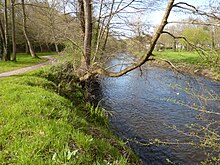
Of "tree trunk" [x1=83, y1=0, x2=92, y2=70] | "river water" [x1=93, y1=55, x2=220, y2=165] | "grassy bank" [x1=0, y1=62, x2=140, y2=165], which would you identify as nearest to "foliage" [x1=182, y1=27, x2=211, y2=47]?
"river water" [x1=93, y1=55, x2=220, y2=165]

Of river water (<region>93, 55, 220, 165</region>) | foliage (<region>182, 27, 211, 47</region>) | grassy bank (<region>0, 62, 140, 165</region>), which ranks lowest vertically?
river water (<region>93, 55, 220, 165</region>)

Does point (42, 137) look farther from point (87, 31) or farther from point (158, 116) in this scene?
point (87, 31)

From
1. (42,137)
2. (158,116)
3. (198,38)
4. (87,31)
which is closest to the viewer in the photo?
(42,137)

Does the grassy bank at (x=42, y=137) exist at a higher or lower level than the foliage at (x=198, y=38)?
lower

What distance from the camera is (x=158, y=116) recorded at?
9461 millimetres

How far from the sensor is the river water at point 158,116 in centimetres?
620

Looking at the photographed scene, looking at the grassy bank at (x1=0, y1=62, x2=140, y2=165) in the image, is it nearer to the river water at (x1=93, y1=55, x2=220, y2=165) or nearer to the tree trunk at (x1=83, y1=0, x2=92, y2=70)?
the river water at (x1=93, y1=55, x2=220, y2=165)

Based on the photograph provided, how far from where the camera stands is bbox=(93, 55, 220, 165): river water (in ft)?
20.3

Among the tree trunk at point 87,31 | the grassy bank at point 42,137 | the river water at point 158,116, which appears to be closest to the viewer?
the grassy bank at point 42,137

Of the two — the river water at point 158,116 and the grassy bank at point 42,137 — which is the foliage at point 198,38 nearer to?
the river water at point 158,116

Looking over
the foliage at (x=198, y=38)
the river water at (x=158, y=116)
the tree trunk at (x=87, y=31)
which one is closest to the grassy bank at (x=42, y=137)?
the river water at (x=158, y=116)

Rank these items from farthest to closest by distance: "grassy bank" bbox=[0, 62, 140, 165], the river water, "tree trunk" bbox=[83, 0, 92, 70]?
"tree trunk" bbox=[83, 0, 92, 70]
the river water
"grassy bank" bbox=[0, 62, 140, 165]

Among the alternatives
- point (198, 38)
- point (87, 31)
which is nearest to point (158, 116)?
point (198, 38)

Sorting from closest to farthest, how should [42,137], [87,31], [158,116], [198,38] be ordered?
[42,137] → [198,38] → [158,116] → [87,31]
